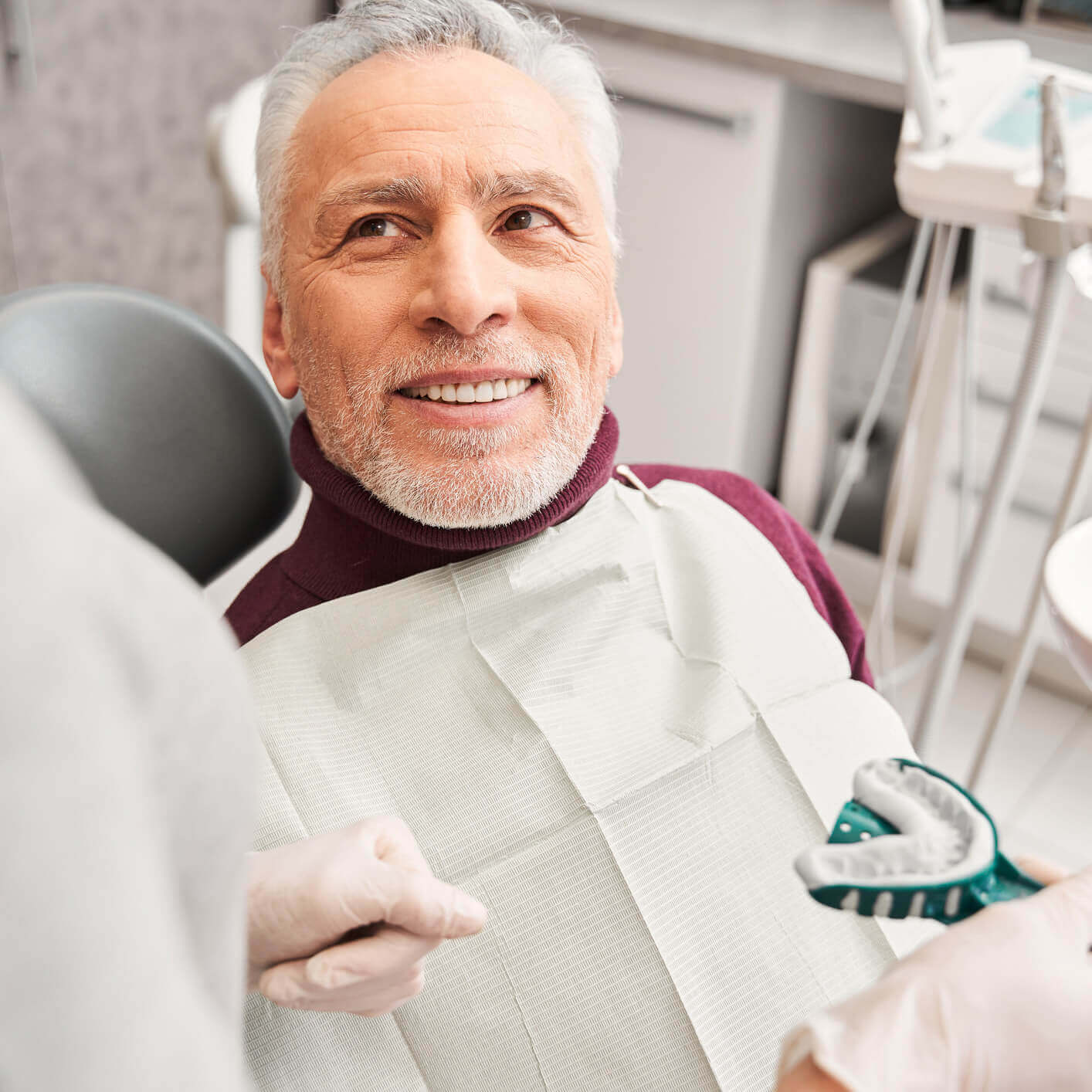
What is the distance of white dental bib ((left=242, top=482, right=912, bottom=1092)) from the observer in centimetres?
84

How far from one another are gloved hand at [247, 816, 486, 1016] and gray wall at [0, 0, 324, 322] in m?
1.99

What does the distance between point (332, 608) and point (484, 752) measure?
19 cm

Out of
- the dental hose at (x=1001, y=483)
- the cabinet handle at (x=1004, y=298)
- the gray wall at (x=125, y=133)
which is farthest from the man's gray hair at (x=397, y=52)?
the gray wall at (x=125, y=133)

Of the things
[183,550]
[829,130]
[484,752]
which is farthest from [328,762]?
[829,130]

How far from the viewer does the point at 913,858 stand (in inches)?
23.1

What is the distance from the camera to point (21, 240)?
2.45 metres

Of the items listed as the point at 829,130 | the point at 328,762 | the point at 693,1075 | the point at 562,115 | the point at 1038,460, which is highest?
the point at 562,115

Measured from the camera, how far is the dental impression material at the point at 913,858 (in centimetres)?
57

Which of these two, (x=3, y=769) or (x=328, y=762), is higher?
(x=3, y=769)

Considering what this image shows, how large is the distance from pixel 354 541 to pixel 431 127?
37cm

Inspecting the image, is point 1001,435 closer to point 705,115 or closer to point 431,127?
point 705,115

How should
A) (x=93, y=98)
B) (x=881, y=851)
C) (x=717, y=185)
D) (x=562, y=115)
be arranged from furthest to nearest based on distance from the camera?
(x=93, y=98), (x=717, y=185), (x=562, y=115), (x=881, y=851)

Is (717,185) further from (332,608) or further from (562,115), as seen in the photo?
(332,608)

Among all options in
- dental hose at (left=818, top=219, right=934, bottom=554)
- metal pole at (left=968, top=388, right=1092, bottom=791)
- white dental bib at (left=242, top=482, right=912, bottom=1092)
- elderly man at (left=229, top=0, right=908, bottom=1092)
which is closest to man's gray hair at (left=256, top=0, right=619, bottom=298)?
elderly man at (left=229, top=0, right=908, bottom=1092)
